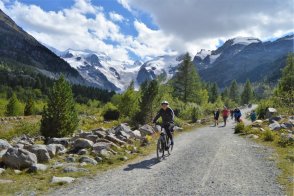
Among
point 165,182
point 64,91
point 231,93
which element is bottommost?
point 165,182

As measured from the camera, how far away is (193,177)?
46.6 feet

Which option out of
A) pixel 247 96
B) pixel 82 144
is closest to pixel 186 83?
pixel 82 144

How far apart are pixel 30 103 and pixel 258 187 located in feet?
294

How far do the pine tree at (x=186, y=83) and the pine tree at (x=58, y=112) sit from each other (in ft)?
157

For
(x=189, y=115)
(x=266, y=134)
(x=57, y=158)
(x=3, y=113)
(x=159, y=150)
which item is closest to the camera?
(x=57, y=158)

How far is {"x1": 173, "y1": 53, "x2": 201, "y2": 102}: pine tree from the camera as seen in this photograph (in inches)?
3204

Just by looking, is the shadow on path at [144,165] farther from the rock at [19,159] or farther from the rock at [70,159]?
the rock at [19,159]

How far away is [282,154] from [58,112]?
21.6 m

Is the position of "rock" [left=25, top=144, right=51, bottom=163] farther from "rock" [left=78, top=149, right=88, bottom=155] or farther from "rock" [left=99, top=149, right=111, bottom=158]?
"rock" [left=99, top=149, right=111, bottom=158]

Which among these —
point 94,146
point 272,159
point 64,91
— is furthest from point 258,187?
point 64,91

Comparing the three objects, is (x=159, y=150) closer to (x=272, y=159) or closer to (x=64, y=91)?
(x=272, y=159)

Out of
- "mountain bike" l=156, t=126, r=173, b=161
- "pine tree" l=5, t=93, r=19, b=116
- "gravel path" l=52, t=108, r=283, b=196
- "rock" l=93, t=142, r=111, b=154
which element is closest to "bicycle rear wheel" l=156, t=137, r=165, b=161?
"mountain bike" l=156, t=126, r=173, b=161

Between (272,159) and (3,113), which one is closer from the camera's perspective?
(272,159)

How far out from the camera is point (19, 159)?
15125 mm
